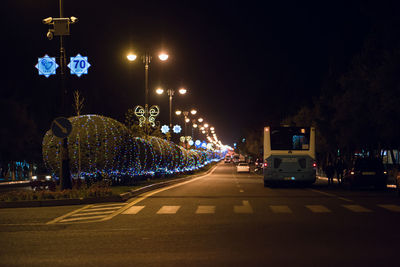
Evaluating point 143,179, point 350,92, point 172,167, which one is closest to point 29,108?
point 172,167

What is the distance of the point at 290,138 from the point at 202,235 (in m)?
20.5

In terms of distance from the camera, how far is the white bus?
32.4 meters

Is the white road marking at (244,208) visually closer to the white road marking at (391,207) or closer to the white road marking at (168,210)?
the white road marking at (168,210)

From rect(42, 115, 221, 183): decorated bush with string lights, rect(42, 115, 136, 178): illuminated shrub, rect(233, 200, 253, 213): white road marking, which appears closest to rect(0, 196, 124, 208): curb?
rect(233, 200, 253, 213): white road marking

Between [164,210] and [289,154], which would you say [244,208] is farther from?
[289,154]

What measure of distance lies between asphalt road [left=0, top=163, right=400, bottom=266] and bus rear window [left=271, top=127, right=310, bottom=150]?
478 inches

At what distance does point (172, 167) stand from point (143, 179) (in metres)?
12.2

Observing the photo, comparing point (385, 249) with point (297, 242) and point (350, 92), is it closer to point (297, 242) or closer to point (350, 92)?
point (297, 242)

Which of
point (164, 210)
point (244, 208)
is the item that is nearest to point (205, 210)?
point (164, 210)

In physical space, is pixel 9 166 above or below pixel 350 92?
below

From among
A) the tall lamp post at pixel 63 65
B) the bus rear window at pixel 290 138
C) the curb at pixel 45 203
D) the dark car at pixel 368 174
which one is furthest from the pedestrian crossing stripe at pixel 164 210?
the bus rear window at pixel 290 138

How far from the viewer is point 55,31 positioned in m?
23.0

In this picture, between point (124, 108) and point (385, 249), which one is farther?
point (124, 108)

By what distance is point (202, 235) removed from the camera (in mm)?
12734
